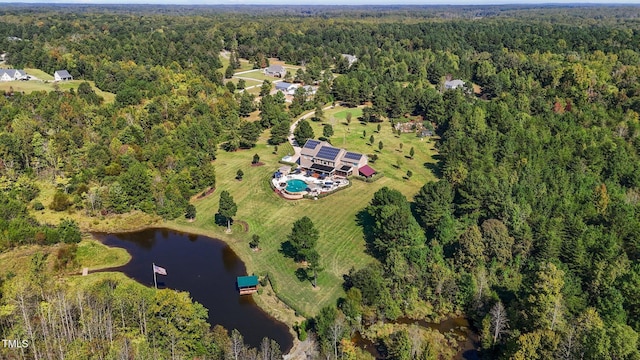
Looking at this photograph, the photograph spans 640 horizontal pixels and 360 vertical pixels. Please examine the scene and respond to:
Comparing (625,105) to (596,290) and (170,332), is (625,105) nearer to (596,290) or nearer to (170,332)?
(596,290)

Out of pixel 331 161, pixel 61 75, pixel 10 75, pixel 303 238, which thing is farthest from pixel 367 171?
pixel 10 75

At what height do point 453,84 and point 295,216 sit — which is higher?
point 453,84

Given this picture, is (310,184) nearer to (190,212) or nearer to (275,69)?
(190,212)

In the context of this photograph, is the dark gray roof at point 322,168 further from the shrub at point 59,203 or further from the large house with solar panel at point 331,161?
the shrub at point 59,203

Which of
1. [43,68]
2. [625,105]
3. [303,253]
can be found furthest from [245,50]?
[303,253]

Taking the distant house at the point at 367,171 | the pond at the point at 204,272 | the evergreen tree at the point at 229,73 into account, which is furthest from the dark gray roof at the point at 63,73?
the distant house at the point at 367,171

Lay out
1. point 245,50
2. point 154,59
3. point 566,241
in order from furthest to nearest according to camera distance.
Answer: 1. point 245,50
2. point 154,59
3. point 566,241
